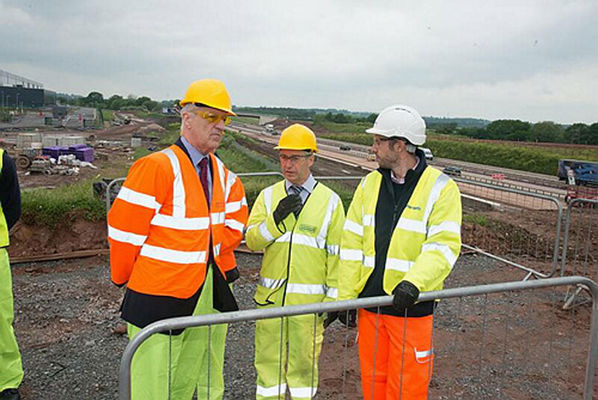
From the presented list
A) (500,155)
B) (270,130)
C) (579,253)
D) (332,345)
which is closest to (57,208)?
(332,345)

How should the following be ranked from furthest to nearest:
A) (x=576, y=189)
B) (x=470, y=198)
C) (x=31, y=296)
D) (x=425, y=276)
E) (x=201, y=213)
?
(x=470, y=198) < (x=576, y=189) < (x=31, y=296) < (x=201, y=213) < (x=425, y=276)

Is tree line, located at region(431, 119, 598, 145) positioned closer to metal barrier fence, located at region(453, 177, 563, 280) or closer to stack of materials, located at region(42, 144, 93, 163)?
metal barrier fence, located at region(453, 177, 563, 280)

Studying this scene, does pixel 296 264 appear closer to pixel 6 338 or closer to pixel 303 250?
pixel 303 250

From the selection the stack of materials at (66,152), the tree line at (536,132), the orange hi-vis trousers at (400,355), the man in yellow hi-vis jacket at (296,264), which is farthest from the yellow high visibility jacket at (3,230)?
the tree line at (536,132)

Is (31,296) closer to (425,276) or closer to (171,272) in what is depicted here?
(171,272)

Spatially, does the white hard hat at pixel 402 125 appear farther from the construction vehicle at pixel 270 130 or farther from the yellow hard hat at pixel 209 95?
the construction vehicle at pixel 270 130

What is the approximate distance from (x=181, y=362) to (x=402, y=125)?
2062 mm

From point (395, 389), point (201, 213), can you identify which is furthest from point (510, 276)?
point (201, 213)

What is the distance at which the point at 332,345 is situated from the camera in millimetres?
5453

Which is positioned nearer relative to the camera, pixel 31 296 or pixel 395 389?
pixel 395 389

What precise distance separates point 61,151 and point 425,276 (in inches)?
1202

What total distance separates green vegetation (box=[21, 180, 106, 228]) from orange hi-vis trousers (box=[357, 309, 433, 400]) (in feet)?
23.4

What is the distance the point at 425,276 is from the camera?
275 centimetres

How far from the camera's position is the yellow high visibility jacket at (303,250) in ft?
11.6
